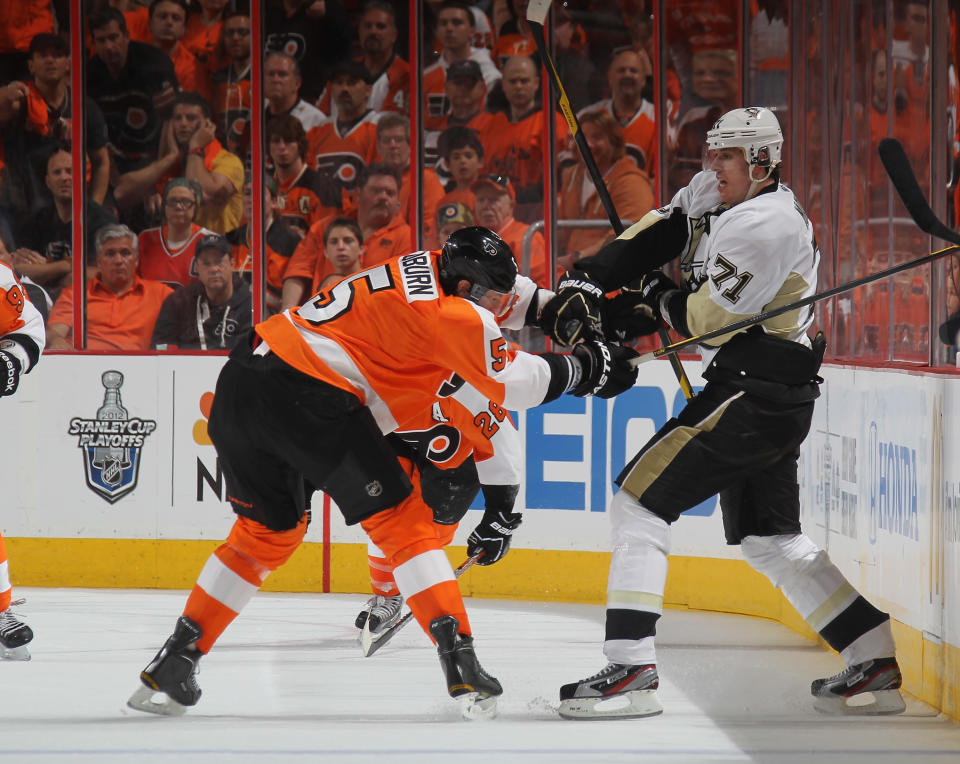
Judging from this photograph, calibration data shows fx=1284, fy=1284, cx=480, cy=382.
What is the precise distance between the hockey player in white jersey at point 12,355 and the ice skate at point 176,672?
858mm

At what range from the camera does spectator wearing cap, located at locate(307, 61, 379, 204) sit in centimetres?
544

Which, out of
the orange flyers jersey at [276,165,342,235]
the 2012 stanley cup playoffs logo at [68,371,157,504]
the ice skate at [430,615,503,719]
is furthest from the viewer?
the orange flyers jersey at [276,165,342,235]

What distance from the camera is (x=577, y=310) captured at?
2.95 meters

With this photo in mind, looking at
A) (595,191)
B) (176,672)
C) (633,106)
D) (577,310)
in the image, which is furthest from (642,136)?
(176,672)

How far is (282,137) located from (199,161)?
0.38 meters

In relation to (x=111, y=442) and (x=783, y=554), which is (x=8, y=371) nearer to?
(x=111, y=442)

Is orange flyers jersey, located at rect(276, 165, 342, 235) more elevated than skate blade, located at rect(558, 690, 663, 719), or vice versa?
orange flyers jersey, located at rect(276, 165, 342, 235)

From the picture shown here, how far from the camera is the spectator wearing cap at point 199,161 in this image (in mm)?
5504

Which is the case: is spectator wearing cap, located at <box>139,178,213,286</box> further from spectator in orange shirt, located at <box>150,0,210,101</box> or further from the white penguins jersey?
the white penguins jersey

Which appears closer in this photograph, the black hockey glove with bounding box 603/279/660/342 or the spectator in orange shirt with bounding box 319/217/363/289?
the black hockey glove with bounding box 603/279/660/342

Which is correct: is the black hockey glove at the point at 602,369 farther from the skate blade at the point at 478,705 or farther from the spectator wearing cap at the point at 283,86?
the spectator wearing cap at the point at 283,86

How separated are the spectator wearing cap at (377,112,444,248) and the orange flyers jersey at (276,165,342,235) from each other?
0.28 metres

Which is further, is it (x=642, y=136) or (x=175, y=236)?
(x=175, y=236)

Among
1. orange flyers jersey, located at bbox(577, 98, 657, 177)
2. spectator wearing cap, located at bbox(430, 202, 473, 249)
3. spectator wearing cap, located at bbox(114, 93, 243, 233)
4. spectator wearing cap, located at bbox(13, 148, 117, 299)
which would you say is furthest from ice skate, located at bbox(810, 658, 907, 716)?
spectator wearing cap, located at bbox(13, 148, 117, 299)
